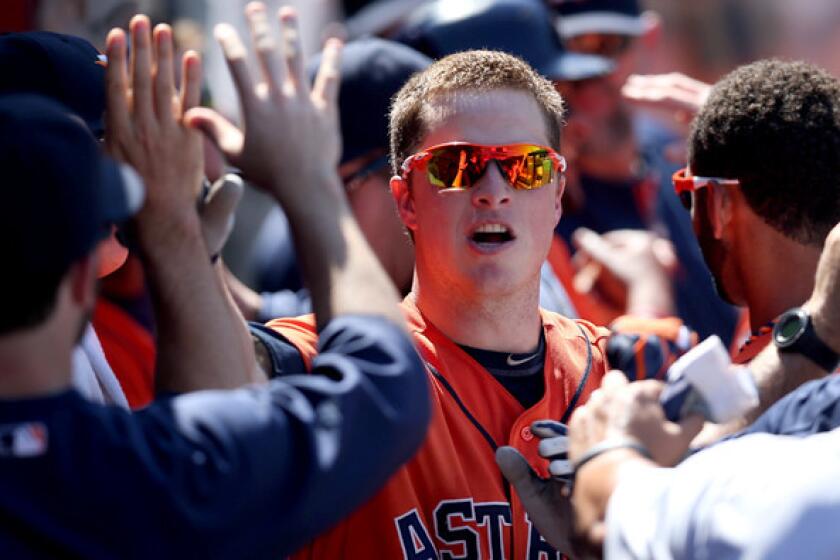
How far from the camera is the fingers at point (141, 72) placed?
243cm

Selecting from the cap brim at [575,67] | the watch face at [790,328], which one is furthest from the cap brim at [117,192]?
the cap brim at [575,67]

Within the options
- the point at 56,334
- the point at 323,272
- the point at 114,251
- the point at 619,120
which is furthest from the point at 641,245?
the point at 56,334

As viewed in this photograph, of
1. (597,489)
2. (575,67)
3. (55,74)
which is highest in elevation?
(55,74)

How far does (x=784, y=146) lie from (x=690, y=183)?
301 mm

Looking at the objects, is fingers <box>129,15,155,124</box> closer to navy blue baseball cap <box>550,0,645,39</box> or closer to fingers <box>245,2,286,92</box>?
fingers <box>245,2,286,92</box>

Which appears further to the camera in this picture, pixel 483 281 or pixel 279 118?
pixel 483 281

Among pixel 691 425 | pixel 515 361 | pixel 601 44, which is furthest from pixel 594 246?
pixel 691 425

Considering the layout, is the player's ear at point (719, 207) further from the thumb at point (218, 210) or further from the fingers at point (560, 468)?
the thumb at point (218, 210)

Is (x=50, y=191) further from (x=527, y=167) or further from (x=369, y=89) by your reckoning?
(x=369, y=89)

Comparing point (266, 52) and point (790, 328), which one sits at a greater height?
point (266, 52)

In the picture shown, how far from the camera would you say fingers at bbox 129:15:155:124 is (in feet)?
7.97

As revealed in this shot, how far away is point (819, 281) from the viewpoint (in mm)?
2848

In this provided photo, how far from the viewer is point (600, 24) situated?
21.5 ft

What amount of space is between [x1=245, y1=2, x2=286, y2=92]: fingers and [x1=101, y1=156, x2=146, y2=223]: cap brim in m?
0.33
